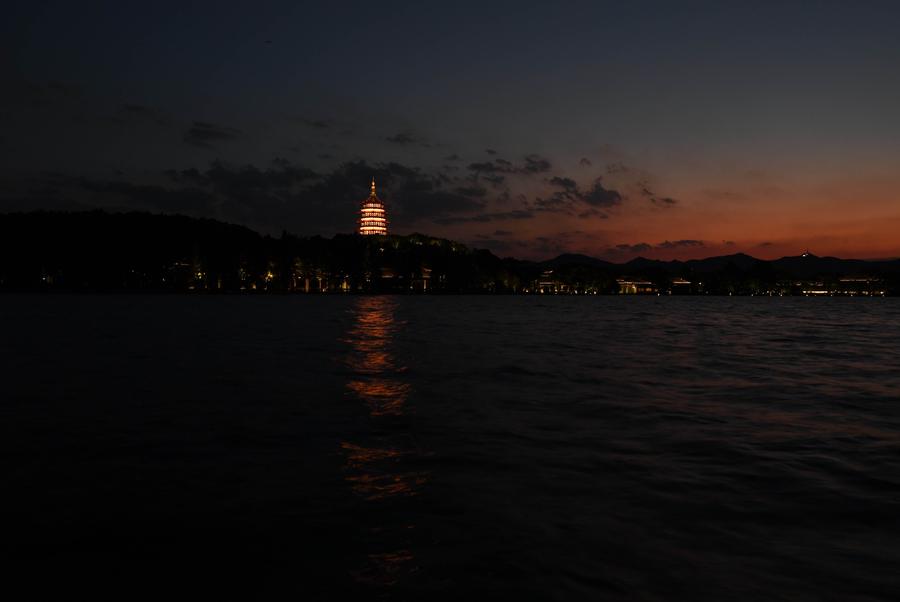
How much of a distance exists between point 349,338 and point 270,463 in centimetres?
3442

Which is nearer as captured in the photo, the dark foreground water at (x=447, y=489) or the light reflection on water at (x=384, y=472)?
the dark foreground water at (x=447, y=489)

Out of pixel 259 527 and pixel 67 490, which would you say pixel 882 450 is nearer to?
pixel 259 527

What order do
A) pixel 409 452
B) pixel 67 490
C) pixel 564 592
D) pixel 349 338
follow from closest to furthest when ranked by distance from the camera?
pixel 564 592 < pixel 67 490 < pixel 409 452 < pixel 349 338

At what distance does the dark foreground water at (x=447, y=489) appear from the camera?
22.4ft

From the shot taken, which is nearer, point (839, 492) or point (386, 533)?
Result: point (386, 533)

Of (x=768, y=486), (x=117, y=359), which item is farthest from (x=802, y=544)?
(x=117, y=359)

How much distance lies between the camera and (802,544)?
7.79 meters

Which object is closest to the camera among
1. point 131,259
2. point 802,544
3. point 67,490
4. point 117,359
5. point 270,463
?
point 802,544

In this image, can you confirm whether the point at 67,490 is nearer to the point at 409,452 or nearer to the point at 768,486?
the point at 409,452

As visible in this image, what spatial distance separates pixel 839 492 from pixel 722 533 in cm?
315

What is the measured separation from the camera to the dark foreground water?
22.4 ft

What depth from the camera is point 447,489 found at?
9914 millimetres

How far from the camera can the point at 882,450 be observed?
42.0 ft

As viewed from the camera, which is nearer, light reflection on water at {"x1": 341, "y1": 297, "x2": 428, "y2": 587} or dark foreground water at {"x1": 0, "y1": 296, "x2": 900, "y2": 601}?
dark foreground water at {"x1": 0, "y1": 296, "x2": 900, "y2": 601}
